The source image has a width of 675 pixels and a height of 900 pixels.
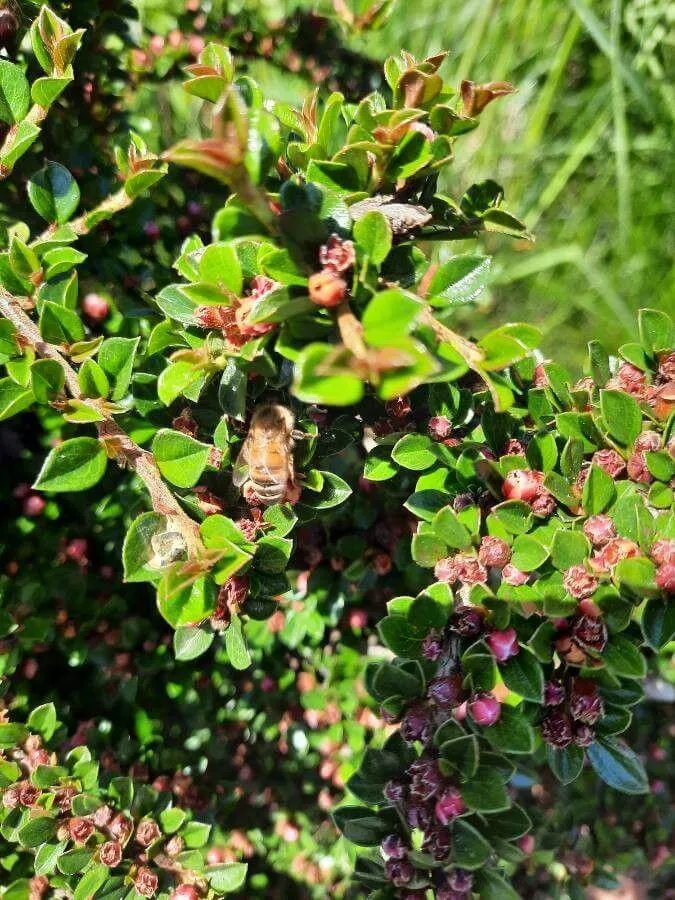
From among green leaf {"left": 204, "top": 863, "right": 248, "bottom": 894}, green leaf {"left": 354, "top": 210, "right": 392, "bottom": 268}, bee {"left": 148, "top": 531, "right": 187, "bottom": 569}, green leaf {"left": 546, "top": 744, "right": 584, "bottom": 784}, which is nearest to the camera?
green leaf {"left": 354, "top": 210, "right": 392, "bottom": 268}

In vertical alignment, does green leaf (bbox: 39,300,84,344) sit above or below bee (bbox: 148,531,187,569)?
above

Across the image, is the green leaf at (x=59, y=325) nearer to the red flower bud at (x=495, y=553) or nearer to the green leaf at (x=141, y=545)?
the green leaf at (x=141, y=545)

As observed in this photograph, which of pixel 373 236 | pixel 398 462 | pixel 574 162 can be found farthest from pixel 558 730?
pixel 574 162

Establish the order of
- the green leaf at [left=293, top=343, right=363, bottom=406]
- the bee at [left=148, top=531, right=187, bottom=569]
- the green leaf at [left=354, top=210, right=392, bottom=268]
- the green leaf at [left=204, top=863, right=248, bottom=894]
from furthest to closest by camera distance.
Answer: the green leaf at [left=204, top=863, right=248, bottom=894]
the bee at [left=148, top=531, right=187, bottom=569]
the green leaf at [left=354, top=210, right=392, bottom=268]
the green leaf at [left=293, top=343, right=363, bottom=406]

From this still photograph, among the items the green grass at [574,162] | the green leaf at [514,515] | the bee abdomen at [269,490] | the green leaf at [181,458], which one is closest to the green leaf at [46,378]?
the green leaf at [181,458]

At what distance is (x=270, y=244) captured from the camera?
25.0 inches

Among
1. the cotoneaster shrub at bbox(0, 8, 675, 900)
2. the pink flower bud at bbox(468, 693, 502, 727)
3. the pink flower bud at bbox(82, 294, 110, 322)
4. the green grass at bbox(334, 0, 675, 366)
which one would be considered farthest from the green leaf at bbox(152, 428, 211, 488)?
the green grass at bbox(334, 0, 675, 366)

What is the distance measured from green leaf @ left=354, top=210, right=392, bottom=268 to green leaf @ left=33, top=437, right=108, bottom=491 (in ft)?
1.10

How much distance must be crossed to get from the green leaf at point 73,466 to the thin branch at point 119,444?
0.05ft

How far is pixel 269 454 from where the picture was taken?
0.70 metres

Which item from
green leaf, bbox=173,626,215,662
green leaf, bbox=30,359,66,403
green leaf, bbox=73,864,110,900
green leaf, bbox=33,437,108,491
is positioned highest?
green leaf, bbox=30,359,66,403

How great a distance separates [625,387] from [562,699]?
Answer: 0.36 m

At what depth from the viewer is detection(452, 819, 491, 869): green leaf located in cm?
68

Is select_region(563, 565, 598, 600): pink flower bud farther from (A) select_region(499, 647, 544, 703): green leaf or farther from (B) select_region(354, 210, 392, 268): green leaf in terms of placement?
(B) select_region(354, 210, 392, 268): green leaf
